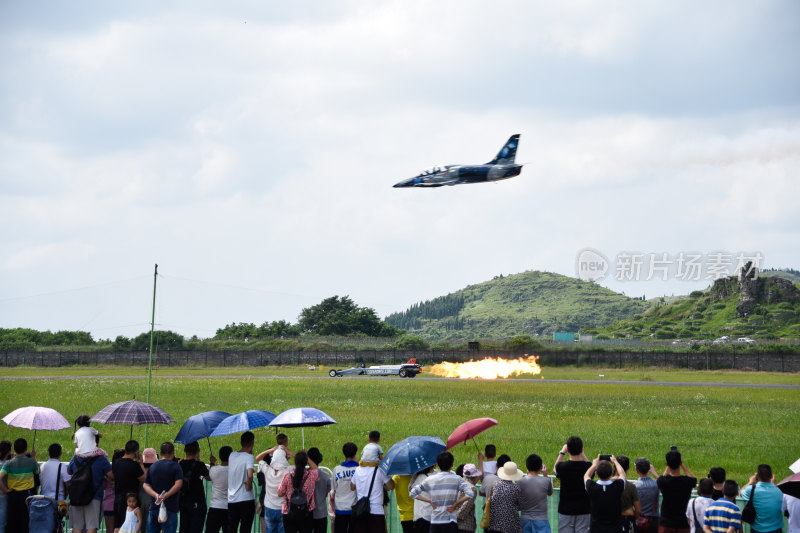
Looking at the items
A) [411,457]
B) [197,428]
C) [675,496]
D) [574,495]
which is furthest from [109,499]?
[675,496]

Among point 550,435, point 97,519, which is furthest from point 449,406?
point 97,519

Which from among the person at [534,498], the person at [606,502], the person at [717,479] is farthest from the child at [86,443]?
the person at [717,479]

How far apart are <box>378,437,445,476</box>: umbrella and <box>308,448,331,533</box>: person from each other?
1.09m

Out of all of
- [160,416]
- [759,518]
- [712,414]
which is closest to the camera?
[759,518]

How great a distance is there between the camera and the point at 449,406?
147 ft

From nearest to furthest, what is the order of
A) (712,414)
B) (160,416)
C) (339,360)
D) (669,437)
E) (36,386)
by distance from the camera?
1. (160,416)
2. (669,437)
3. (712,414)
4. (36,386)
5. (339,360)

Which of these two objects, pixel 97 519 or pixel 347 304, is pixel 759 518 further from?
pixel 347 304

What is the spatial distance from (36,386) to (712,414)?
48.4 metres

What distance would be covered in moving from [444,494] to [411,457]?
0.99 metres

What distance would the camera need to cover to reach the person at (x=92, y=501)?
1377cm

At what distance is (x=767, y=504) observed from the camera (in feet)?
37.2

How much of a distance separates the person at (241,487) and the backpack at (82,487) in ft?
8.09

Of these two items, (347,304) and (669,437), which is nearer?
(669,437)

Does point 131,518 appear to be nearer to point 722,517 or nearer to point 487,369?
point 722,517
